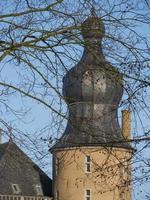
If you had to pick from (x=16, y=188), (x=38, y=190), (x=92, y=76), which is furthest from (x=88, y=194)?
(x=92, y=76)

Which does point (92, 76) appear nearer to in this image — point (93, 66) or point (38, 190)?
point (93, 66)

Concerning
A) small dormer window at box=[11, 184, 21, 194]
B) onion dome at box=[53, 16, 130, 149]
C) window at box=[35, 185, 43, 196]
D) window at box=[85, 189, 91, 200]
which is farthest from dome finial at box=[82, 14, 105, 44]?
window at box=[35, 185, 43, 196]

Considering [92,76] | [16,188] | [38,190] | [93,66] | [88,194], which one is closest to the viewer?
[93,66]

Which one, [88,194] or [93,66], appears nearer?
[93,66]

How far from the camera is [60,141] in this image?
29.1ft

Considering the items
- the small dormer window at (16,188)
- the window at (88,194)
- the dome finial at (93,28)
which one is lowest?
the dome finial at (93,28)

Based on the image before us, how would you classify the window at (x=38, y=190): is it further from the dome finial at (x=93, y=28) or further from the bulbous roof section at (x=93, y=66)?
the dome finial at (x=93, y=28)

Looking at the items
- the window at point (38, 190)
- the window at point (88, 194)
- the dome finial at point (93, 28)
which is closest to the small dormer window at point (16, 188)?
the window at point (38, 190)

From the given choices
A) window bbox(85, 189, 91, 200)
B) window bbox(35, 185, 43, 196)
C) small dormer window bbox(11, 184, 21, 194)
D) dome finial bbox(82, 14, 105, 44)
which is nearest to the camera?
dome finial bbox(82, 14, 105, 44)

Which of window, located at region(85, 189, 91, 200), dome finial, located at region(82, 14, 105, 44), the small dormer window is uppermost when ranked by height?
the small dormer window

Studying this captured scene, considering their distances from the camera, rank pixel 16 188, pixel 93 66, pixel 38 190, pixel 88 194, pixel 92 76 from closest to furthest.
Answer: pixel 93 66, pixel 92 76, pixel 88 194, pixel 16 188, pixel 38 190

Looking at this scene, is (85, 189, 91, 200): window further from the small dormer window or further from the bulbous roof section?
the bulbous roof section

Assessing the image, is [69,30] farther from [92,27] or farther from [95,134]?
[95,134]

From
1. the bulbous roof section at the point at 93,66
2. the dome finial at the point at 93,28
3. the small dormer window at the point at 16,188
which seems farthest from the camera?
the small dormer window at the point at 16,188
